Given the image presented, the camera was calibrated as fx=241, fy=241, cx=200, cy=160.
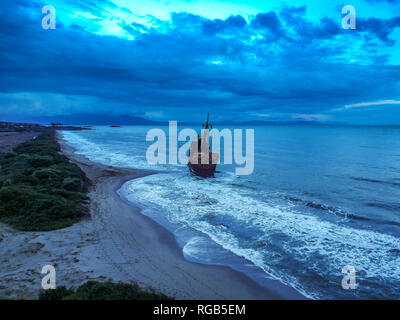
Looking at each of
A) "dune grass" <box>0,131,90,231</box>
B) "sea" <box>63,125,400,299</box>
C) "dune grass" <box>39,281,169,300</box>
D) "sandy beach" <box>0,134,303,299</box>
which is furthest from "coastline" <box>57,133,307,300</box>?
"dune grass" <box>0,131,90,231</box>

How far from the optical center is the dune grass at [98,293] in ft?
23.4

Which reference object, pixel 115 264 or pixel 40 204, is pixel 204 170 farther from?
pixel 115 264

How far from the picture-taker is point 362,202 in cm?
2223

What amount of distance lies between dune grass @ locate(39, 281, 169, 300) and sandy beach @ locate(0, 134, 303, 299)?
65 cm

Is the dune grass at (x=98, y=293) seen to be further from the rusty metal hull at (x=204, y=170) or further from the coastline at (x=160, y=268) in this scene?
the rusty metal hull at (x=204, y=170)

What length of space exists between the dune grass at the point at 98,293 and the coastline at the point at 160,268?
988 millimetres

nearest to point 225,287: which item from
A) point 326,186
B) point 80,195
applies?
point 80,195

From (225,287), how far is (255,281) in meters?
1.45

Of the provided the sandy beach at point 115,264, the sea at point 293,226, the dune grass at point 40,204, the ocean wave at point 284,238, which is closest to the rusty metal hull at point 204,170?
the sea at point 293,226

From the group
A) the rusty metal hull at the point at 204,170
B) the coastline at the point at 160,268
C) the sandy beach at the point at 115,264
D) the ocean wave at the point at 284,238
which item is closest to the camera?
the sandy beach at the point at 115,264

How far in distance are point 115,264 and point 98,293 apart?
2.92 m

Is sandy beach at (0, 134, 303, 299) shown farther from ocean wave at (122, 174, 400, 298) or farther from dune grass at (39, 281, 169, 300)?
ocean wave at (122, 174, 400, 298)

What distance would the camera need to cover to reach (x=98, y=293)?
7.29 metres

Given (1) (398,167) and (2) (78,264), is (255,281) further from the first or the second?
(1) (398,167)
